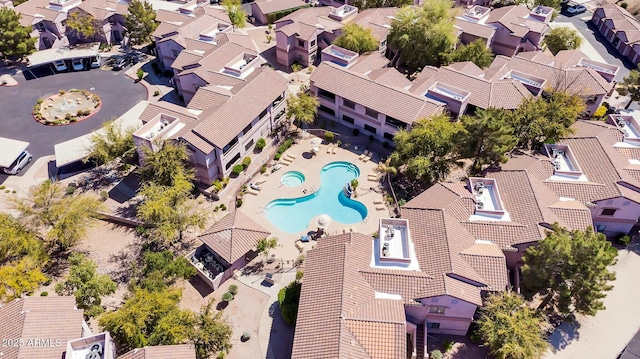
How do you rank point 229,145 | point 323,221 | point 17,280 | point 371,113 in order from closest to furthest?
1. point 17,280
2. point 323,221
3. point 229,145
4. point 371,113

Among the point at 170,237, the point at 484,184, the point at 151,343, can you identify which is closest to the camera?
the point at 151,343

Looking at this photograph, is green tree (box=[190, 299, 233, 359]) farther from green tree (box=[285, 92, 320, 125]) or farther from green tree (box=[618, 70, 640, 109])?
green tree (box=[618, 70, 640, 109])

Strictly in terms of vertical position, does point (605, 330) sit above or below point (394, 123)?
below

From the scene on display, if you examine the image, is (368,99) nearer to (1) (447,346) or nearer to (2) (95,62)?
(1) (447,346)

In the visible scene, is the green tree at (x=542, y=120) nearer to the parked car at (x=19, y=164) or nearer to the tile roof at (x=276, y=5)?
the tile roof at (x=276, y=5)

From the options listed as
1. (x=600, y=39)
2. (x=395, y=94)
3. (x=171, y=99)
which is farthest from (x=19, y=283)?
(x=600, y=39)

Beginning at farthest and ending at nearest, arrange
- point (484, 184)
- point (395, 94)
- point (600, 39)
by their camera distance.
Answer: point (600, 39) → point (395, 94) → point (484, 184)

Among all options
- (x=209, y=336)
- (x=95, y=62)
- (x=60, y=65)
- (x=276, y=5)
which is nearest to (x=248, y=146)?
(x=209, y=336)

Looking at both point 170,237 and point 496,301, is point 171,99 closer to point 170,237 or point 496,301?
point 170,237
